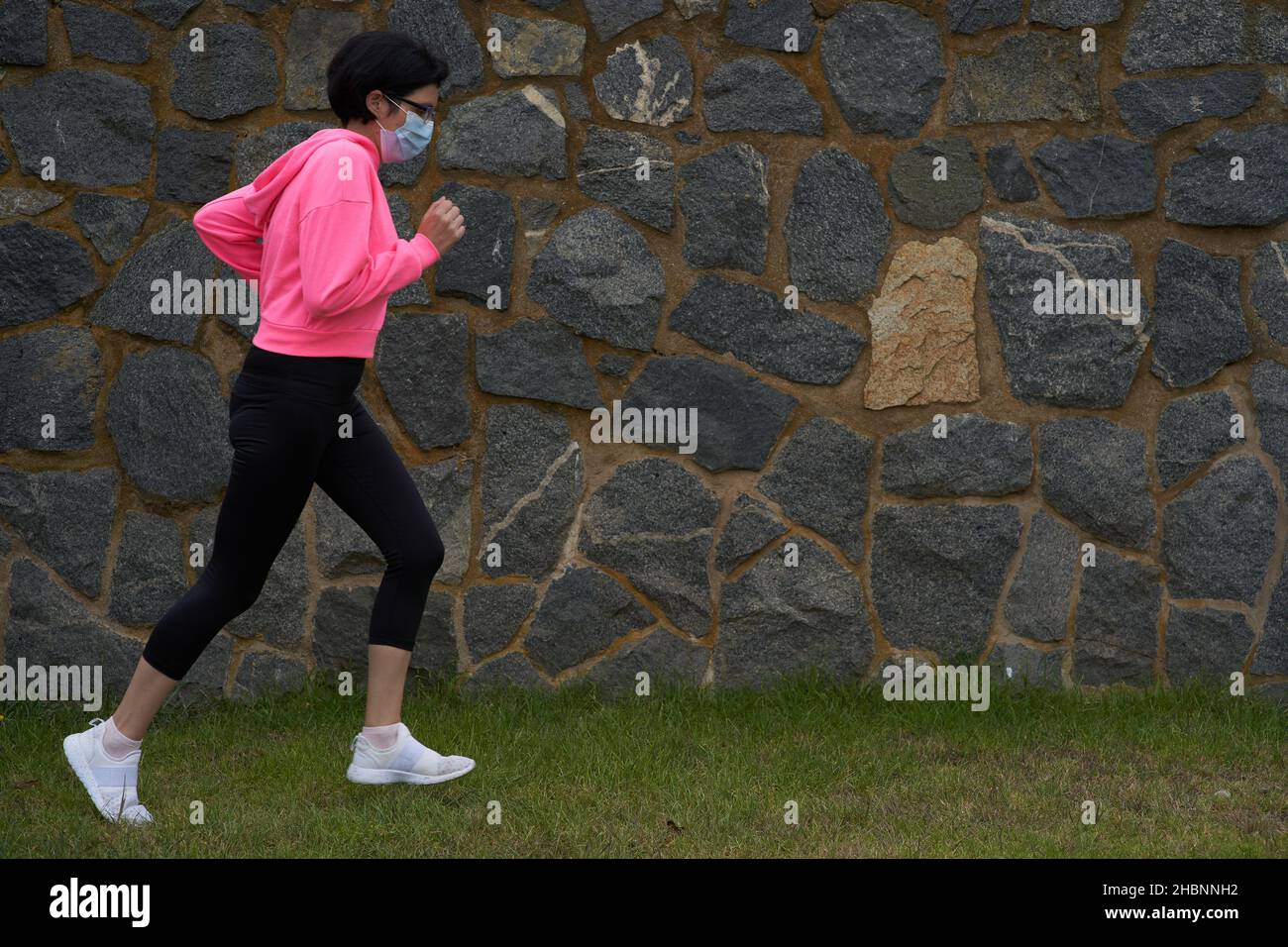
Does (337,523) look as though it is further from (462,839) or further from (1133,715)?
(1133,715)

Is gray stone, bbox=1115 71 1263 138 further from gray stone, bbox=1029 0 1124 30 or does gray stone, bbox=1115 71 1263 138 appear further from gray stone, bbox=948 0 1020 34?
gray stone, bbox=948 0 1020 34

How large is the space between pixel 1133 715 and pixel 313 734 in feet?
7.82

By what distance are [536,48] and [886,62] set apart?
1.05 m

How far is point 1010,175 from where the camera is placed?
4.31 m

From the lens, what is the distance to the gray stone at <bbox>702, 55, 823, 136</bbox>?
432 cm

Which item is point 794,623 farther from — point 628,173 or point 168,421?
point 168,421

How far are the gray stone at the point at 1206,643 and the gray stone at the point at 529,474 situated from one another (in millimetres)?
1861

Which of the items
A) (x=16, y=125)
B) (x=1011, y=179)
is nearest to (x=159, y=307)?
(x=16, y=125)

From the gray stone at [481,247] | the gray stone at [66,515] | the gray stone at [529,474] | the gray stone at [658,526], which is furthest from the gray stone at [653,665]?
the gray stone at [66,515]

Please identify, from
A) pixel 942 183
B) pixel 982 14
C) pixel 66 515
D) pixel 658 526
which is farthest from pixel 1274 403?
pixel 66 515

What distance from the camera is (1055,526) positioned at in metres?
4.36

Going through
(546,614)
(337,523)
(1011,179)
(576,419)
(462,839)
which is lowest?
(462,839)

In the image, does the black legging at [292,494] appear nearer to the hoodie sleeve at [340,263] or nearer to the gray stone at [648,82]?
the hoodie sleeve at [340,263]

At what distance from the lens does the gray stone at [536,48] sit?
432cm
